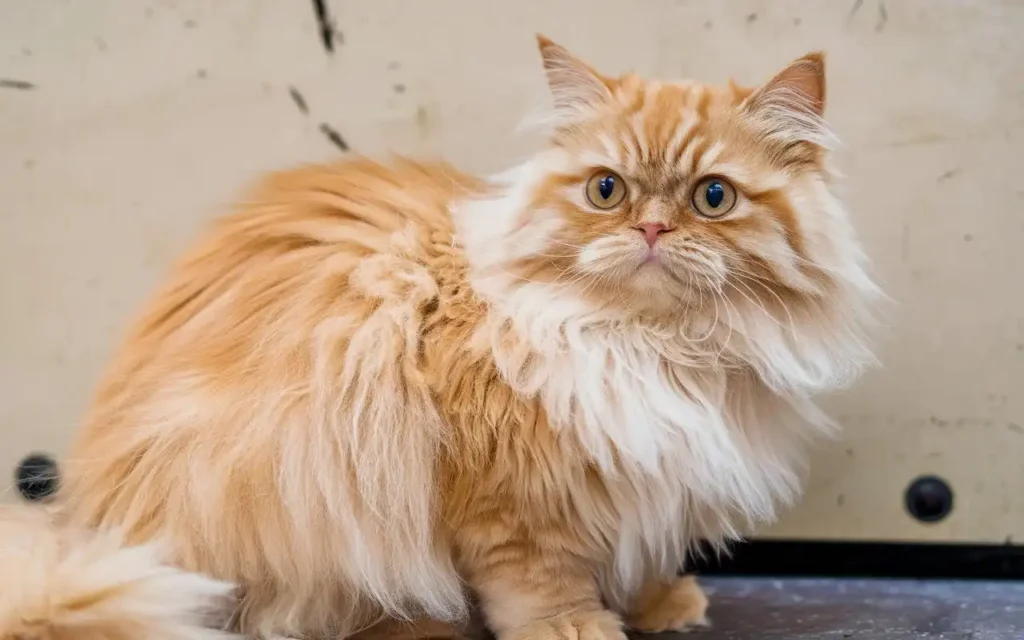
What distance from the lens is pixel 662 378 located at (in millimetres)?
1156

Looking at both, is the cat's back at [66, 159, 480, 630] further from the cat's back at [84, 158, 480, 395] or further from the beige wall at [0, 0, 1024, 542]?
the beige wall at [0, 0, 1024, 542]

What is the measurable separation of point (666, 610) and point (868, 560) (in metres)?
0.54

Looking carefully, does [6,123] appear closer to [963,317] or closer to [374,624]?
[374,624]

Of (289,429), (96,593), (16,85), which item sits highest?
(16,85)

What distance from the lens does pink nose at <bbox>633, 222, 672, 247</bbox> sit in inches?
42.9

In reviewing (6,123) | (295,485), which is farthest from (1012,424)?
(6,123)

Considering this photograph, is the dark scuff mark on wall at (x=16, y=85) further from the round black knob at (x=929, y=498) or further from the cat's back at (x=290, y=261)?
the round black knob at (x=929, y=498)

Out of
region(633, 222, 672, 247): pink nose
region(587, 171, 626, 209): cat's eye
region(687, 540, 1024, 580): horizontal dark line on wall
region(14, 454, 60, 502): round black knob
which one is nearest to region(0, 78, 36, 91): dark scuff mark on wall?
region(14, 454, 60, 502): round black knob

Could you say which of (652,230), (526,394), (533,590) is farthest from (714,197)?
(533,590)

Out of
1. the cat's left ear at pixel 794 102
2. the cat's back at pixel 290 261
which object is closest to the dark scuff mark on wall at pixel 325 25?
the cat's back at pixel 290 261

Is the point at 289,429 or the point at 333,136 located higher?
the point at 333,136

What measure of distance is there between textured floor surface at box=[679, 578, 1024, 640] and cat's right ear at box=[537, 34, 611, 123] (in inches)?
32.7

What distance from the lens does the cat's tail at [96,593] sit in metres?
0.96

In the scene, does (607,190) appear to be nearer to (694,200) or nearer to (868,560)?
(694,200)
